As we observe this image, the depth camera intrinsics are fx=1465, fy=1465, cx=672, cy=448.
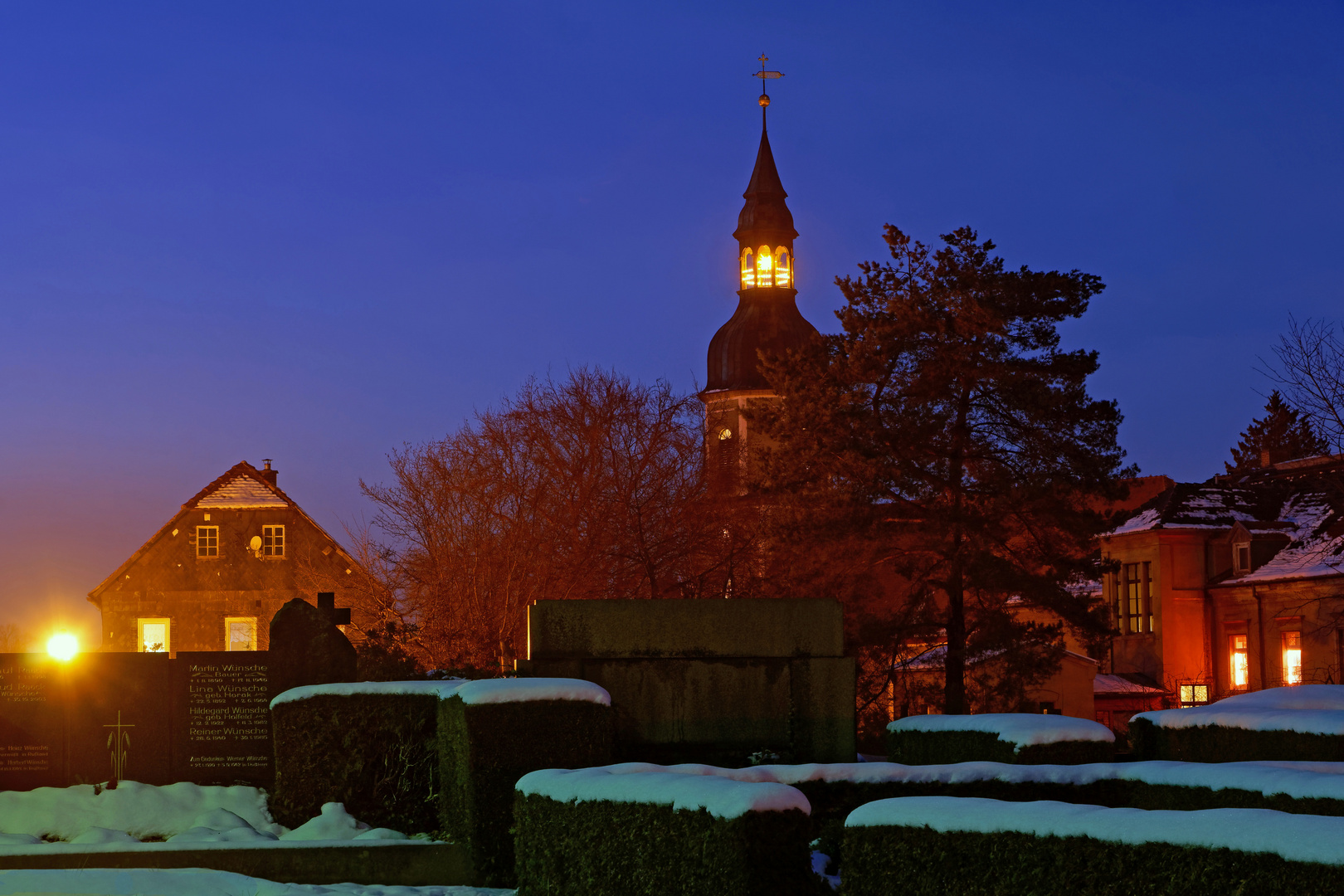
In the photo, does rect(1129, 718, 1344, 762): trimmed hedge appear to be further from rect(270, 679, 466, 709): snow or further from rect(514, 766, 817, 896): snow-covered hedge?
rect(270, 679, 466, 709): snow

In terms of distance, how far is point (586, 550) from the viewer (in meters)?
38.0

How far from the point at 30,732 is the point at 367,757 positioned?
535 cm

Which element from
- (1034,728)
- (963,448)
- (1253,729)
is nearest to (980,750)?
(1034,728)

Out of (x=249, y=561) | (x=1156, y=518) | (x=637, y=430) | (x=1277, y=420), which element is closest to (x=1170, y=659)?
(x=1156, y=518)

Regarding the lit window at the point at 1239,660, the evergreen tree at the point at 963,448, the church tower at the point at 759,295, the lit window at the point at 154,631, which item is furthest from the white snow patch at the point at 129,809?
the church tower at the point at 759,295

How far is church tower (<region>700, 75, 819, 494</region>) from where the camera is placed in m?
84.0

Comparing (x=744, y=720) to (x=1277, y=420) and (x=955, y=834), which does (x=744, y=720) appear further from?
(x=1277, y=420)

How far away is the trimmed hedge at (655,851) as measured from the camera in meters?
9.04

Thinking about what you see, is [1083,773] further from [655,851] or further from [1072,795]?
[655,851]

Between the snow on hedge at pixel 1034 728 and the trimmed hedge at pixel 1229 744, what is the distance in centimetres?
113

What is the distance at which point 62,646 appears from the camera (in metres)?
19.0

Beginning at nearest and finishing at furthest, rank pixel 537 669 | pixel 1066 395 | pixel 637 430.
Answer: pixel 537 669, pixel 1066 395, pixel 637 430

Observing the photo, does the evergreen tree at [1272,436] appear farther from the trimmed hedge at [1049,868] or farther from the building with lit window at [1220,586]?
the trimmed hedge at [1049,868]

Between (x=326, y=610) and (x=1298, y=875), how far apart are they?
13.8 metres
